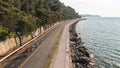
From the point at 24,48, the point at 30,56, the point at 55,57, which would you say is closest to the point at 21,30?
the point at 24,48

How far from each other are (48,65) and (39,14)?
5793 cm

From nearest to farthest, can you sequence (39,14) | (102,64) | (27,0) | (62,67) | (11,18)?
1. (62,67)
2. (11,18)
3. (102,64)
4. (39,14)
5. (27,0)

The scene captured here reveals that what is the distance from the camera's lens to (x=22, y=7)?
89438 mm

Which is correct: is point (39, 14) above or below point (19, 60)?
above

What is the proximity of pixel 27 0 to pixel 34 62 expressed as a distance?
65512 millimetres

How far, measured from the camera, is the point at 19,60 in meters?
35.8

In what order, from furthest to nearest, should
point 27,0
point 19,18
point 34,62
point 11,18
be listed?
1. point 27,0
2. point 19,18
3. point 11,18
4. point 34,62

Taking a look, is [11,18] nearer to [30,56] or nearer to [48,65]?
[30,56]

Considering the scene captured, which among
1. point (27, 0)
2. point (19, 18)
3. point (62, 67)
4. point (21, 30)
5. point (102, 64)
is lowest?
point (102, 64)

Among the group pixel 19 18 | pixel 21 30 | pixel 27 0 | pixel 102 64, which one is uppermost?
pixel 27 0

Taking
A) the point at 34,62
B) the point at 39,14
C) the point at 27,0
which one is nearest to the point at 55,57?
the point at 34,62

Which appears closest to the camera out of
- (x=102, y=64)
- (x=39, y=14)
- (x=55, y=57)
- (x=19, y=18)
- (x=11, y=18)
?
(x=55, y=57)

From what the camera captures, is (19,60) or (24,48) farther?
(24,48)

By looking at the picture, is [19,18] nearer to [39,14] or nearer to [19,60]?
[19,60]
